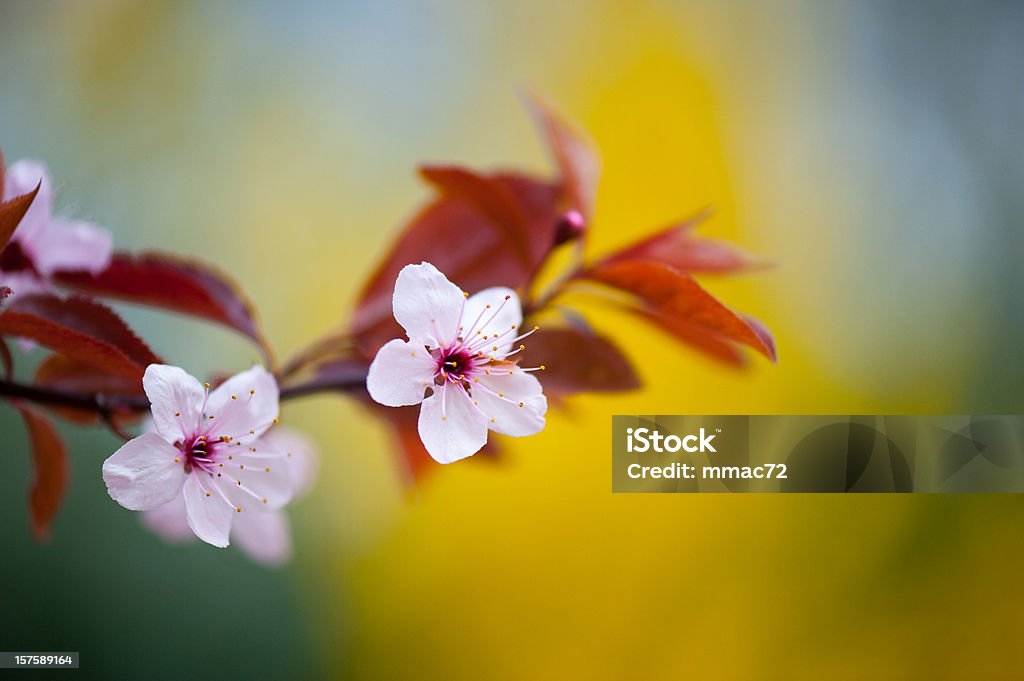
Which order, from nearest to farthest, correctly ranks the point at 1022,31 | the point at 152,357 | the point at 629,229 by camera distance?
the point at 152,357
the point at 1022,31
the point at 629,229

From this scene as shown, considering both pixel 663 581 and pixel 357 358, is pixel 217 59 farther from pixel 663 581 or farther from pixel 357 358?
pixel 357 358

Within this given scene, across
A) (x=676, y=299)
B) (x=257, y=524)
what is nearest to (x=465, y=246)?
(x=676, y=299)

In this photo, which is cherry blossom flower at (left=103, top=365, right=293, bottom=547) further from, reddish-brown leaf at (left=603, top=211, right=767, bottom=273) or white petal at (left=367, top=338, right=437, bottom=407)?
reddish-brown leaf at (left=603, top=211, right=767, bottom=273)

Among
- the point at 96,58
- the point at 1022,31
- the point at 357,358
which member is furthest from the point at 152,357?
the point at 96,58

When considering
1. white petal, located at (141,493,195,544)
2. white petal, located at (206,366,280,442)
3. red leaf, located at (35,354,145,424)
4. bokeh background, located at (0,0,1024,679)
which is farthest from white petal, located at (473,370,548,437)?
bokeh background, located at (0,0,1024,679)

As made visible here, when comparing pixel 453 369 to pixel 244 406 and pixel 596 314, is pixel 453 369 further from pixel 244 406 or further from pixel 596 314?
pixel 596 314
